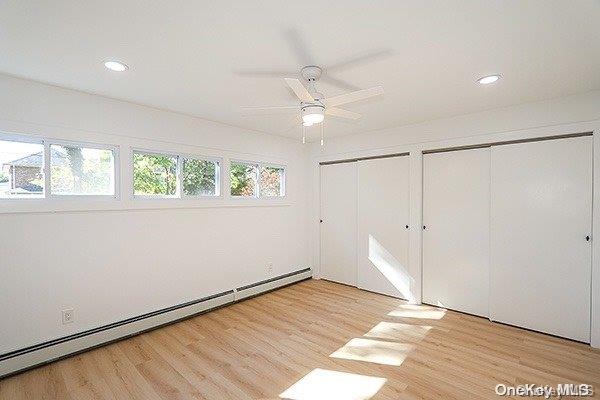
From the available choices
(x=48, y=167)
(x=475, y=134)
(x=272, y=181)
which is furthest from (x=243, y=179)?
(x=475, y=134)

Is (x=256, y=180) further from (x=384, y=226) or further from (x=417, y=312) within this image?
(x=417, y=312)

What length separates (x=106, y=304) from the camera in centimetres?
266

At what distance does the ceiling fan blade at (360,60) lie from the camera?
1.88 meters

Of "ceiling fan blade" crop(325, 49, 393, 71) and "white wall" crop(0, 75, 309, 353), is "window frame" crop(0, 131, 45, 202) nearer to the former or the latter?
"white wall" crop(0, 75, 309, 353)

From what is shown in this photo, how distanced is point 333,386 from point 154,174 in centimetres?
275

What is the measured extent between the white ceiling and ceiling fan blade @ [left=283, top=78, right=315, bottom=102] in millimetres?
271

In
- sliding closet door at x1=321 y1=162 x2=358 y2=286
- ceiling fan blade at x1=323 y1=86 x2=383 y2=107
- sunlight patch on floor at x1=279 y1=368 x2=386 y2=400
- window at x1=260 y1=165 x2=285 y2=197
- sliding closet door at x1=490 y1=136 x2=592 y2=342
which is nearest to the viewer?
ceiling fan blade at x1=323 y1=86 x2=383 y2=107

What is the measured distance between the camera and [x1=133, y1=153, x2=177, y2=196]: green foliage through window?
298 centimetres

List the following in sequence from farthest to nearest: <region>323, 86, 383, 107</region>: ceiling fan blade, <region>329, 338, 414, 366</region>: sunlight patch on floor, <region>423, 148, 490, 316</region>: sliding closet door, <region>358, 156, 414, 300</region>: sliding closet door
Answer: <region>358, 156, 414, 300</region>: sliding closet door
<region>423, 148, 490, 316</region>: sliding closet door
<region>329, 338, 414, 366</region>: sunlight patch on floor
<region>323, 86, 383, 107</region>: ceiling fan blade

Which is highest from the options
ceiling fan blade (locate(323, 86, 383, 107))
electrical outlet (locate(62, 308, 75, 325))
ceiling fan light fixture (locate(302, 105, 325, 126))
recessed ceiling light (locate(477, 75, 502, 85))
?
recessed ceiling light (locate(477, 75, 502, 85))

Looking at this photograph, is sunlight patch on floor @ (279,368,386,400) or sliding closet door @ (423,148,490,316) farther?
sliding closet door @ (423,148,490,316)

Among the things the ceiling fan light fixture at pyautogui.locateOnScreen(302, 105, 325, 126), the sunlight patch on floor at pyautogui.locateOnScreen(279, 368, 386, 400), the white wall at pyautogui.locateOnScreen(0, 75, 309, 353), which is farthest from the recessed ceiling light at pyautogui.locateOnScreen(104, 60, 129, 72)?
the sunlight patch on floor at pyautogui.locateOnScreen(279, 368, 386, 400)

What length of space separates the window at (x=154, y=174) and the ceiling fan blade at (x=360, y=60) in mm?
2178

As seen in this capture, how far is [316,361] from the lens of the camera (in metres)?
2.37
